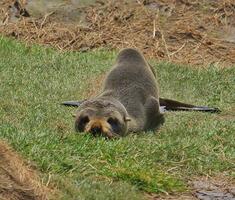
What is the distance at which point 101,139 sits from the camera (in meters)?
8.20

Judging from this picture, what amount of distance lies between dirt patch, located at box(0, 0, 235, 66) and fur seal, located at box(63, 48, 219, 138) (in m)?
4.68

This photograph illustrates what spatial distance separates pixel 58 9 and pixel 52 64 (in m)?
4.08

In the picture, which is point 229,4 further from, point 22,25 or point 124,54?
point 124,54

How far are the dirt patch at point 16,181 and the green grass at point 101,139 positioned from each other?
255 mm

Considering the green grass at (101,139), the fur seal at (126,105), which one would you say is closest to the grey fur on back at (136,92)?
the fur seal at (126,105)

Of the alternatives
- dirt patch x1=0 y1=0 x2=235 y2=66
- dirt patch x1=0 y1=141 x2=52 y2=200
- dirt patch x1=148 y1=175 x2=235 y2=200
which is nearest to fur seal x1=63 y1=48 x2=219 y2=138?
dirt patch x1=148 y1=175 x2=235 y2=200

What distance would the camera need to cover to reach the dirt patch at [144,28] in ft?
53.3

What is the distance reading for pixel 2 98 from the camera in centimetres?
1073

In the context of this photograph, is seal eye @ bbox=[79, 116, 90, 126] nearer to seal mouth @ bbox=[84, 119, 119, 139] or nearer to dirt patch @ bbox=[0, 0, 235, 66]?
seal mouth @ bbox=[84, 119, 119, 139]

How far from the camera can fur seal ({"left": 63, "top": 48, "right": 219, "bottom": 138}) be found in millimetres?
8867

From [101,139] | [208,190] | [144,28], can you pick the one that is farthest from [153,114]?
[144,28]

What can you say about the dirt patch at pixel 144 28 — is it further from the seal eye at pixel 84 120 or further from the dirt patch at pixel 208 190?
the dirt patch at pixel 208 190

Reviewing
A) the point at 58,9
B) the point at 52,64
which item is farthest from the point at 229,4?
the point at 52,64

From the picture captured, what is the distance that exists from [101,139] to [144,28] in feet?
30.1
